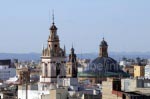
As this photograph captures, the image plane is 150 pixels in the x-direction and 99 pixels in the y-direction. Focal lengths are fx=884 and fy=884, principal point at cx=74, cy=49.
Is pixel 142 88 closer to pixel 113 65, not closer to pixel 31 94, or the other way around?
pixel 31 94

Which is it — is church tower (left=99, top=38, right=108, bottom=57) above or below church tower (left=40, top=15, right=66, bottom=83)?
above

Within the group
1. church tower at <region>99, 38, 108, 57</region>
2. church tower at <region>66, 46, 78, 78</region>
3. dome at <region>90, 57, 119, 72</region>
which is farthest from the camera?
church tower at <region>99, 38, 108, 57</region>

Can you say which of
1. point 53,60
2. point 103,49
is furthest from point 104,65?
point 53,60

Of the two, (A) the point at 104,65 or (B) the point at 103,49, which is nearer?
(A) the point at 104,65

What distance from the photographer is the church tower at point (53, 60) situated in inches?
3369

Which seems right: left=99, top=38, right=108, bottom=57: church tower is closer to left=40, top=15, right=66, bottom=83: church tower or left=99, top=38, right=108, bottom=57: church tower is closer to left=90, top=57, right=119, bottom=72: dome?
left=90, top=57, right=119, bottom=72: dome

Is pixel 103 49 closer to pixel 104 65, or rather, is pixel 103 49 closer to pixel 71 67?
pixel 104 65

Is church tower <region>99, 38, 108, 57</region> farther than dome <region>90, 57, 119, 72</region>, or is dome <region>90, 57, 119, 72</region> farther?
church tower <region>99, 38, 108, 57</region>

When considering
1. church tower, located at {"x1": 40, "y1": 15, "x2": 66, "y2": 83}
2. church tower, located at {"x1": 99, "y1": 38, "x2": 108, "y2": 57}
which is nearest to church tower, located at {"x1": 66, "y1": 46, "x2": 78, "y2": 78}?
church tower, located at {"x1": 40, "y1": 15, "x2": 66, "y2": 83}

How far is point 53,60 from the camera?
85.7 meters


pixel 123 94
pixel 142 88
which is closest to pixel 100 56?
pixel 142 88

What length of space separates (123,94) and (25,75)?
67.0m

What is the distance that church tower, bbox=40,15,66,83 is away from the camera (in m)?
85.6

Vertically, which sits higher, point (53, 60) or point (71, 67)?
point (53, 60)
